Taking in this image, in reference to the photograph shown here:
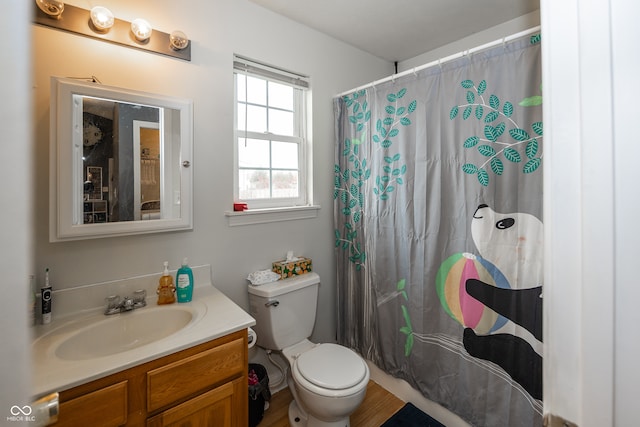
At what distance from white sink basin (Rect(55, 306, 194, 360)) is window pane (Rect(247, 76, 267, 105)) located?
4.42 feet

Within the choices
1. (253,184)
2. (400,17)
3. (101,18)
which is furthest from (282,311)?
(400,17)

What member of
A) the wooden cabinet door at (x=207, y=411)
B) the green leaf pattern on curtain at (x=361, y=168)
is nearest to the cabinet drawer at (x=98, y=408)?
the wooden cabinet door at (x=207, y=411)

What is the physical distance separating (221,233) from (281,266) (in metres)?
0.43

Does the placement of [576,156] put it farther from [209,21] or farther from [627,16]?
[209,21]

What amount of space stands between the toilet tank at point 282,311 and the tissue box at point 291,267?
0.05m

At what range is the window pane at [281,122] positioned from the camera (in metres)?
2.01

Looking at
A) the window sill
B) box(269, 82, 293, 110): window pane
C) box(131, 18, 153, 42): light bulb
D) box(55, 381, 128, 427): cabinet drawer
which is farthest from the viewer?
box(269, 82, 293, 110): window pane

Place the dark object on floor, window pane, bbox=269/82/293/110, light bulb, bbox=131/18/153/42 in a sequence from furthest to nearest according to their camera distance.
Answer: window pane, bbox=269/82/293/110 → the dark object on floor → light bulb, bbox=131/18/153/42

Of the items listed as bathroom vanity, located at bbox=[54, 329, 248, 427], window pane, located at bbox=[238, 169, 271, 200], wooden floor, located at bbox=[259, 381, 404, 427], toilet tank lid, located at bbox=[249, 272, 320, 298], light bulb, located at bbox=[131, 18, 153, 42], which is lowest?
wooden floor, located at bbox=[259, 381, 404, 427]

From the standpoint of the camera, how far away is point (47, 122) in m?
1.22

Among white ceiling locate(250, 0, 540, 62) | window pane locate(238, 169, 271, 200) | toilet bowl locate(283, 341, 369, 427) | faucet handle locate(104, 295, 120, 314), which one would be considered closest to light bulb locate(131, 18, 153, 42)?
white ceiling locate(250, 0, 540, 62)

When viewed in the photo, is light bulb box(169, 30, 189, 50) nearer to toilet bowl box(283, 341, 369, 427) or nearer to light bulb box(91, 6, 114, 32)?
light bulb box(91, 6, 114, 32)

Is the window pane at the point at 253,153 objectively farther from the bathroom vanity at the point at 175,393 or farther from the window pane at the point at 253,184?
the bathroom vanity at the point at 175,393

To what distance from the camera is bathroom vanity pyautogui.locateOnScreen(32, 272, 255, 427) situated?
3.05 feet
